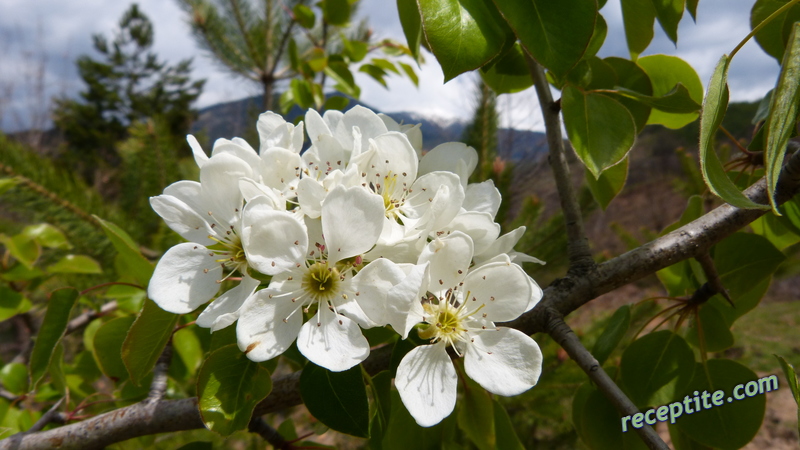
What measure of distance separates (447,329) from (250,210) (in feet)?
0.82

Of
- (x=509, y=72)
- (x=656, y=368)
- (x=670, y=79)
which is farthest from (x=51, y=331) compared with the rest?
(x=670, y=79)

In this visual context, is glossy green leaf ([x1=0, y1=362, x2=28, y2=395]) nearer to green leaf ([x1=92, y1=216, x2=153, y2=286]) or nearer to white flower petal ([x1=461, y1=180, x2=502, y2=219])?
green leaf ([x1=92, y1=216, x2=153, y2=286])

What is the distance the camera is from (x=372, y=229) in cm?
47

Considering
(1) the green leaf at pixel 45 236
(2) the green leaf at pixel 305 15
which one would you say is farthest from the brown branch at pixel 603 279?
(2) the green leaf at pixel 305 15

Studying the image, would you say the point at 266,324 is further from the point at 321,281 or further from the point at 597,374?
the point at 597,374

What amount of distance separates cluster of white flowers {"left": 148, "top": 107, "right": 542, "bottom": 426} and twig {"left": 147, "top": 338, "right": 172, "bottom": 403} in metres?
0.27

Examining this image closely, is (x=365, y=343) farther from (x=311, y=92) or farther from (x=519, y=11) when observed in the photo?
(x=311, y=92)

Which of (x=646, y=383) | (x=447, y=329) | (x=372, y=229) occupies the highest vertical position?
(x=372, y=229)

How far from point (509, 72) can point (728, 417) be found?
0.57 m

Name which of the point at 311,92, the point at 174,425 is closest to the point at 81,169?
the point at 311,92

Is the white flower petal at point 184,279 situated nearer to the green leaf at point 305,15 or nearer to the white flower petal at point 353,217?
the white flower petal at point 353,217

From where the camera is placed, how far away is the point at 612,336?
2.13 feet

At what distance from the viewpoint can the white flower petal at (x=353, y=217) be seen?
0.46 metres

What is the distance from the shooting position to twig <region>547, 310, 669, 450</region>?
45 cm
